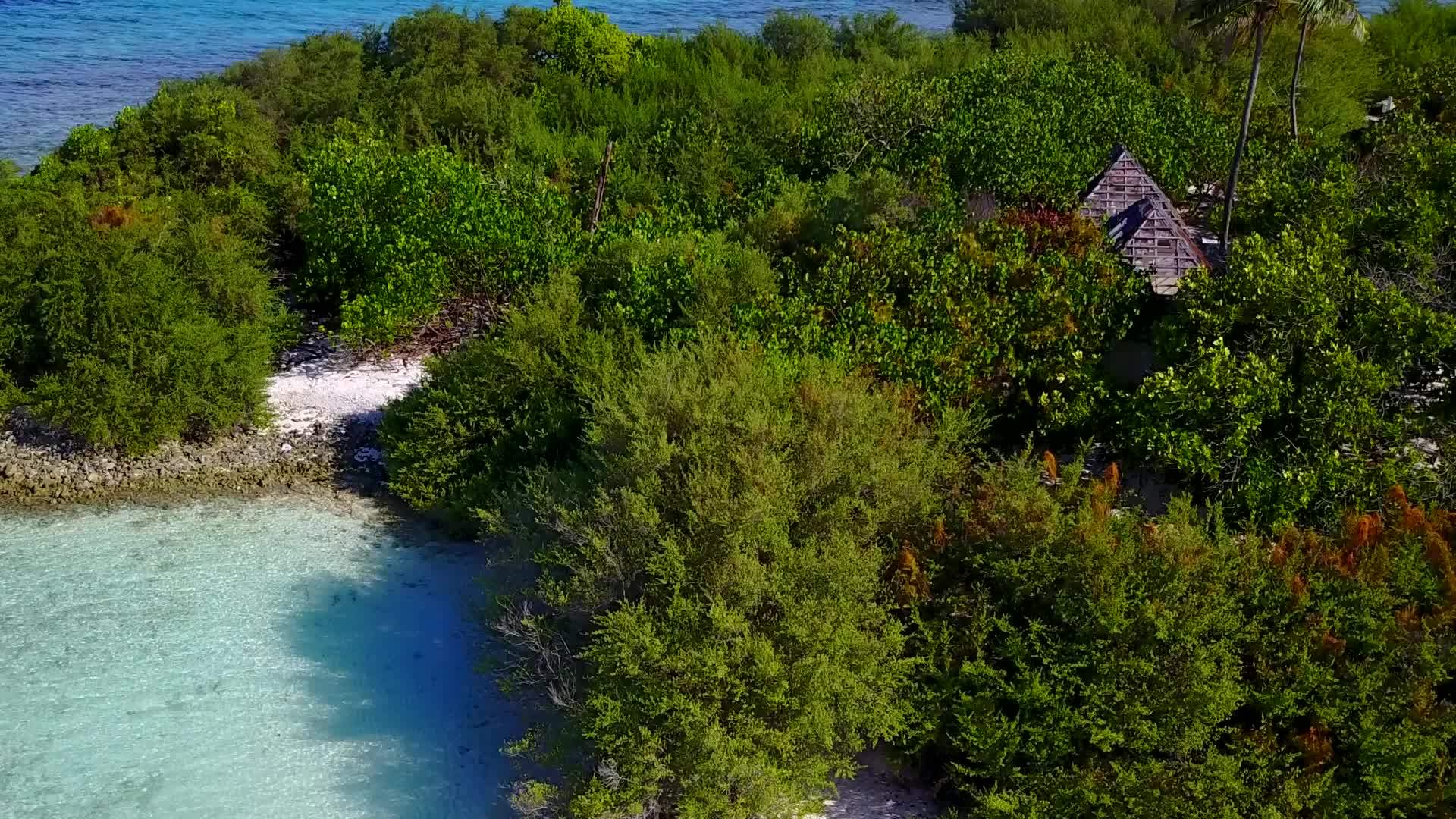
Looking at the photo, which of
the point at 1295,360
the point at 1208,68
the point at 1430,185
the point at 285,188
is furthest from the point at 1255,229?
the point at 285,188

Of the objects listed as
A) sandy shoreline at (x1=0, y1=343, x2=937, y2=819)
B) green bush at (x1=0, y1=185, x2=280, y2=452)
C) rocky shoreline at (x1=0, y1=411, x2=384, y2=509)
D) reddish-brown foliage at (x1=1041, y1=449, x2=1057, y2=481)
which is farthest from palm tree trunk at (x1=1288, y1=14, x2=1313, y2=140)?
green bush at (x1=0, y1=185, x2=280, y2=452)

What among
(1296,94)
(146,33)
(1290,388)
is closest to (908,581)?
(1290,388)

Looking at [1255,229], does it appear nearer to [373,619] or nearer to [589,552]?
[589,552]

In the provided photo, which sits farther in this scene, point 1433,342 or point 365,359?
point 365,359

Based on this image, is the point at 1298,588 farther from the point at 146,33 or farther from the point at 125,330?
the point at 146,33

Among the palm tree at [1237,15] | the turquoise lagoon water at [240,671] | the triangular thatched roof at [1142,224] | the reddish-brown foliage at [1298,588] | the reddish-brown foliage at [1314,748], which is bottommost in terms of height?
the turquoise lagoon water at [240,671]

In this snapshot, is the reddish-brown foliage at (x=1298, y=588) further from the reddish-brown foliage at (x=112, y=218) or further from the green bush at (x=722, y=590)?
the reddish-brown foliage at (x=112, y=218)

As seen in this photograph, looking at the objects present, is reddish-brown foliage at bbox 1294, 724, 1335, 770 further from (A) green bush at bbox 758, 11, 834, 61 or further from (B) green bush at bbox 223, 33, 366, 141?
(A) green bush at bbox 758, 11, 834, 61

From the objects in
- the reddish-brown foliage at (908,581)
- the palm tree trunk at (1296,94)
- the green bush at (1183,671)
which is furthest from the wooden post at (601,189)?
the palm tree trunk at (1296,94)
